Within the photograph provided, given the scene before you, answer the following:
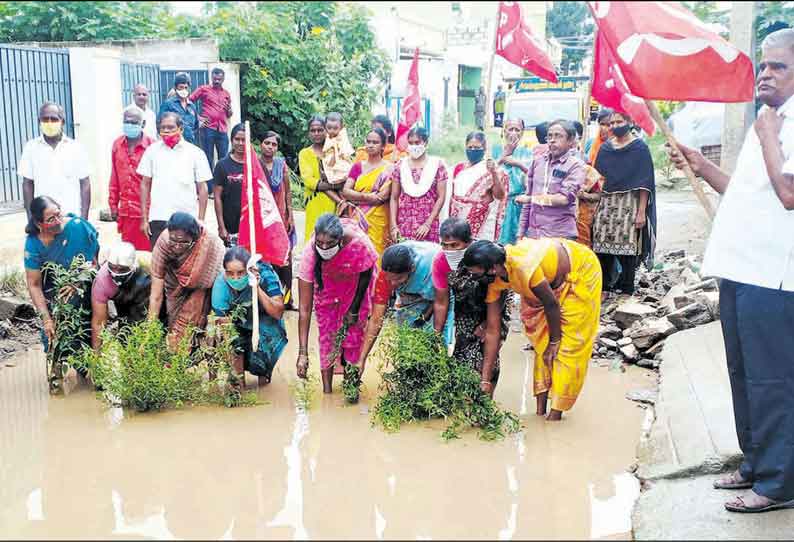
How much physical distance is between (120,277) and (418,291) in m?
1.97

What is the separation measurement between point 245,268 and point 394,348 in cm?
111

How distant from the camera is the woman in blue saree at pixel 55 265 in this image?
5.32 metres

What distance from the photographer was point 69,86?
10125mm

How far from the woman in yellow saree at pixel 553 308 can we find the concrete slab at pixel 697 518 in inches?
38.6

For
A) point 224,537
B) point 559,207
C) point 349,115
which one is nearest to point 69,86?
point 349,115

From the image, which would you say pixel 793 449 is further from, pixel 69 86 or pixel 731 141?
pixel 69 86

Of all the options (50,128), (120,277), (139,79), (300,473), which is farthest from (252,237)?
(139,79)

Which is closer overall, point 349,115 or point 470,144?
point 470,144

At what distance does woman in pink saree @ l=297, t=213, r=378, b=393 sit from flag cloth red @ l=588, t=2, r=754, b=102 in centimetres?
191

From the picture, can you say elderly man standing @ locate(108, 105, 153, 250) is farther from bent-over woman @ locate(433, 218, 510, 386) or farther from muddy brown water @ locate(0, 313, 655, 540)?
bent-over woman @ locate(433, 218, 510, 386)

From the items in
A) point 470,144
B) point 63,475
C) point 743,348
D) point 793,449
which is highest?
point 470,144

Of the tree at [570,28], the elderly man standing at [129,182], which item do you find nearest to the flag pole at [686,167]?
the elderly man standing at [129,182]

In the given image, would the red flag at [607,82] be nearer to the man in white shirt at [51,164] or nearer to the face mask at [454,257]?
the face mask at [454,257]

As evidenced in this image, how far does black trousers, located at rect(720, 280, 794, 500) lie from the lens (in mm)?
3525
